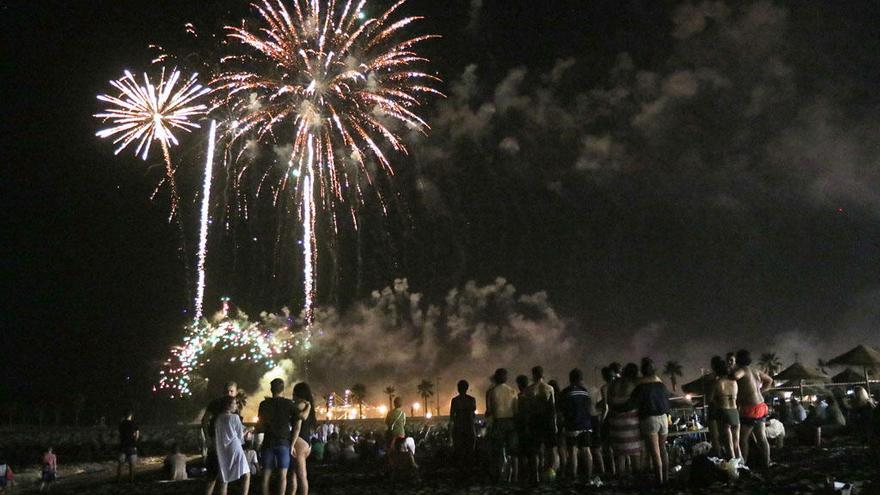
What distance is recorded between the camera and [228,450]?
783cm

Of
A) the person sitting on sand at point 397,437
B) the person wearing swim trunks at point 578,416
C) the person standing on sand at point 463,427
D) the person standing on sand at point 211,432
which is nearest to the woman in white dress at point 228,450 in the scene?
the person standing on sand at point 211,432

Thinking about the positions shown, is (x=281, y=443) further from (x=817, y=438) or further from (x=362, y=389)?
(x=362, y=389)

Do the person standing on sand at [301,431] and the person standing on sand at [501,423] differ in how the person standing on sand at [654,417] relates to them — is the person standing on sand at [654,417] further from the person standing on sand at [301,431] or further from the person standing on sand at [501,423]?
the person standing on sand at [301,431]

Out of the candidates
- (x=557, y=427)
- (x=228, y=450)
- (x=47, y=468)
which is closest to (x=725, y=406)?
(x=557, y=427)

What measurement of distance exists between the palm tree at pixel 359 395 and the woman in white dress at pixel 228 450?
4932 inches

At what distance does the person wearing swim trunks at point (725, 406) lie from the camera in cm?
909

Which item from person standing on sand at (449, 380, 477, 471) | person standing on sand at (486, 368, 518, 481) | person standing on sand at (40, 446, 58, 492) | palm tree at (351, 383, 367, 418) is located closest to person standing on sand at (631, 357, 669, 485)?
person standing on sand at (486, 368, 518, 481)

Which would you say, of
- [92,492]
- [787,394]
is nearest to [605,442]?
[92,492]

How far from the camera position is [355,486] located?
34.9 ft

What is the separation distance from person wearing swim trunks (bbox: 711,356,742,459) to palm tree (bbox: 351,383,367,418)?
125m

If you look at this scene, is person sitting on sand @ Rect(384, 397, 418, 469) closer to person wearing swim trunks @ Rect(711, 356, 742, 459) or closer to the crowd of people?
the crowd of people

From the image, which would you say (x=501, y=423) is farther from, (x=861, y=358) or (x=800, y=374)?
(x=800, y=374)

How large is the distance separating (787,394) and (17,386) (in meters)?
81.2

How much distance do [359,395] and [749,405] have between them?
126 metres
